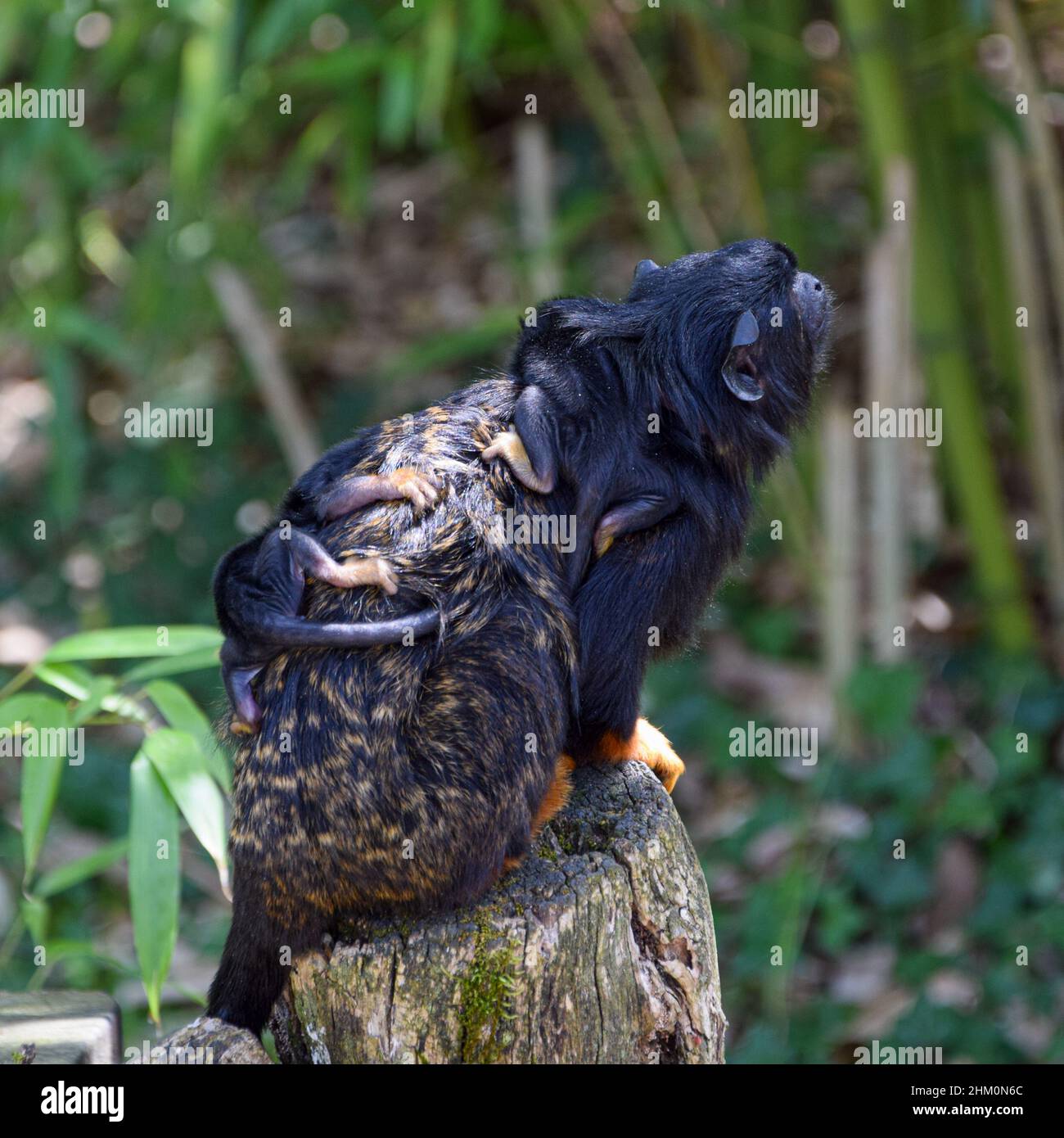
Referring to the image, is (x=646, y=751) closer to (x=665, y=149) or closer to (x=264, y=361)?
(x=665, y=149)

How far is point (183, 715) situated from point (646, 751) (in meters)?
0.99

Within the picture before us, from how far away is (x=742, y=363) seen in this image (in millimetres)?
2803

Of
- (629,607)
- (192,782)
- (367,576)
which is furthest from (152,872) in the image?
(629,607)

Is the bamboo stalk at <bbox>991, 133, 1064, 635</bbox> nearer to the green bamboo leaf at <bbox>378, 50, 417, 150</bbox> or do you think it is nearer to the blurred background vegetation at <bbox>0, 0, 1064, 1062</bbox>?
the blurred background vegetation at <bbox>0, 0, 1064, 1062</bbox>

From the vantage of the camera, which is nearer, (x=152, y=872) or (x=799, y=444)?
(x=152, y=872)

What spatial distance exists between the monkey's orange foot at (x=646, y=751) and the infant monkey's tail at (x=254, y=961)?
0.68 meters

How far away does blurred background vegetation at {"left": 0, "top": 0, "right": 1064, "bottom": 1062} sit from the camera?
4.71m

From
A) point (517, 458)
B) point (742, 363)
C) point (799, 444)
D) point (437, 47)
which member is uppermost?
point (437, 47)

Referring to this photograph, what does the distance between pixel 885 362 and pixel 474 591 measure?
2765 millimetres

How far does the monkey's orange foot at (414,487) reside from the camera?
252 cm

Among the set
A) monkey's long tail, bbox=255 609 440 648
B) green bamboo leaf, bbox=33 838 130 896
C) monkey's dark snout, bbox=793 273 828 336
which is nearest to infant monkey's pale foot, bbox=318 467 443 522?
monkey's long tail, bbox=255 609 440 648

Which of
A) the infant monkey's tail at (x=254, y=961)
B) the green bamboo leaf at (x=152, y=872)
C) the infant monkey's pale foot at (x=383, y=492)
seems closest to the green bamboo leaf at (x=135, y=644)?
the green bamboo leaf at (x=152, y=872)

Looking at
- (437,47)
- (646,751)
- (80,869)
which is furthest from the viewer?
(437,47)
